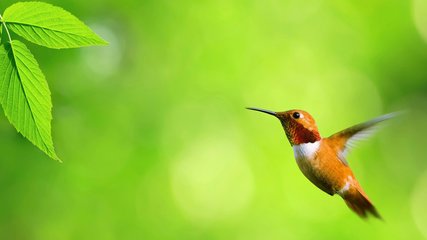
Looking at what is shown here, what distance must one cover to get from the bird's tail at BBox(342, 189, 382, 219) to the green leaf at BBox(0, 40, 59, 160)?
1.48 feet

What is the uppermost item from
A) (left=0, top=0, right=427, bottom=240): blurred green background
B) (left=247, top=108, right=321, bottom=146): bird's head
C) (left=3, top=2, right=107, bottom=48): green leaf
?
(left=3, top=2, right=107, bottom=48): green leaf

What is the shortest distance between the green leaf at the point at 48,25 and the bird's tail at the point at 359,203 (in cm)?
45

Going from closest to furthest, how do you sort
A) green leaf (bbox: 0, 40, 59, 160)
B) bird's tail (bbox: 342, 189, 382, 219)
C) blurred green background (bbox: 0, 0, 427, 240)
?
green leaf (bbox: 0, 40, 59, 160) < bird's tail (bbox: 342, 189, 382, 219) < blurred green background (bbox: 0, 0, 427, 240)

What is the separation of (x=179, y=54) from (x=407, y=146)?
136 inches

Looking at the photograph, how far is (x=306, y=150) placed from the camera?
82cm

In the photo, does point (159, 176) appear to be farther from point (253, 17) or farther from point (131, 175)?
point (253, 17)

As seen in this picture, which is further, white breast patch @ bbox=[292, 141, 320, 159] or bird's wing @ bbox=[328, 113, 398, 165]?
bird's wing @ bbox=[328, 113, 398, 165]

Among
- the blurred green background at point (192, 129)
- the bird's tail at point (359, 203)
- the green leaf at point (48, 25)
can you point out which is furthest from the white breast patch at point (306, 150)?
the blurred green background at point (192, 129)

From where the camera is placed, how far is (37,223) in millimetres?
6000

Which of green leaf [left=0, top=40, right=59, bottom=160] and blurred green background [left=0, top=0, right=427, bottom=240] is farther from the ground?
green leaf [left=0, top=40, right=59, bottom=160]

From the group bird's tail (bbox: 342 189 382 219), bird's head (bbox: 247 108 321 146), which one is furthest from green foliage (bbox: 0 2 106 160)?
bird's tail (bbox: 342 189 382 219)

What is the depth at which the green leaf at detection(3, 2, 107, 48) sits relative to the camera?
0.68 meters

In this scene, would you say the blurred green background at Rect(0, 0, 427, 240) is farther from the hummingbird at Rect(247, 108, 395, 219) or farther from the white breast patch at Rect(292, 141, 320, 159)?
the white breast patch at Rect(292, 141, 320, 159)

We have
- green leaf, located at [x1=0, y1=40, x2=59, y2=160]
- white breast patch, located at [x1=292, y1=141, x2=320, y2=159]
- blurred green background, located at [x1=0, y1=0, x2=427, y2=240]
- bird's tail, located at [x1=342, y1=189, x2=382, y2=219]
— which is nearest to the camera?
green leaf, located at [x1=0, y1=40, x2=59, y2=160]
